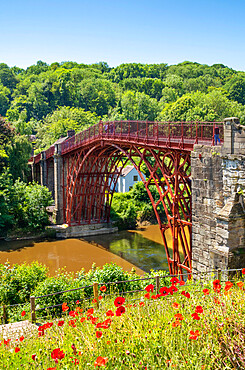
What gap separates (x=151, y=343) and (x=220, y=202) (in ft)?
25.7

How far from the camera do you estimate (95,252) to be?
2942cm

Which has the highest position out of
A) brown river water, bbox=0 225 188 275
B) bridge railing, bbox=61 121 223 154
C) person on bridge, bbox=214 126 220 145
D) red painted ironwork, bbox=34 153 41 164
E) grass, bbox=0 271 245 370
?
bridge railing, bbox=61 121 223 154

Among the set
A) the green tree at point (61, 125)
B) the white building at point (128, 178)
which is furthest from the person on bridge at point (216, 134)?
the green tree at point (61, 125)

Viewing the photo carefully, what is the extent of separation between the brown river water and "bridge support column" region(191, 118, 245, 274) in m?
10.8

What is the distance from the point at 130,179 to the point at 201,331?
3819 centimetres

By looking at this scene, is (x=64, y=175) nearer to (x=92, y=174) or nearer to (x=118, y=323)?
(x=92, y=174)

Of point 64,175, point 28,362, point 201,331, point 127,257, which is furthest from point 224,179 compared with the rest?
point 64,175

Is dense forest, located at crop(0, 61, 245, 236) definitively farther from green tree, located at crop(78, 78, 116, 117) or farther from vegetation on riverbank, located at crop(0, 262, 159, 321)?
vegetation on riverbank, located at crop(0, 262, 159, 321)

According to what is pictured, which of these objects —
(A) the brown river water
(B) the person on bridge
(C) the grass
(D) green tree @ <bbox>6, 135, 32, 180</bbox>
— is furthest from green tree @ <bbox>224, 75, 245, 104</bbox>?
(C) the grass

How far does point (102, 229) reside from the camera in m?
35.2

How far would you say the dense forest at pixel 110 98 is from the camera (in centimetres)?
5784

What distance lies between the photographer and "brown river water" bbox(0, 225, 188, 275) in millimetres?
26188

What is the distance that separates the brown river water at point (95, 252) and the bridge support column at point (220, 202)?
10.8m

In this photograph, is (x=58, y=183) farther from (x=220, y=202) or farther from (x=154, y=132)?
(x=220, y=202)
